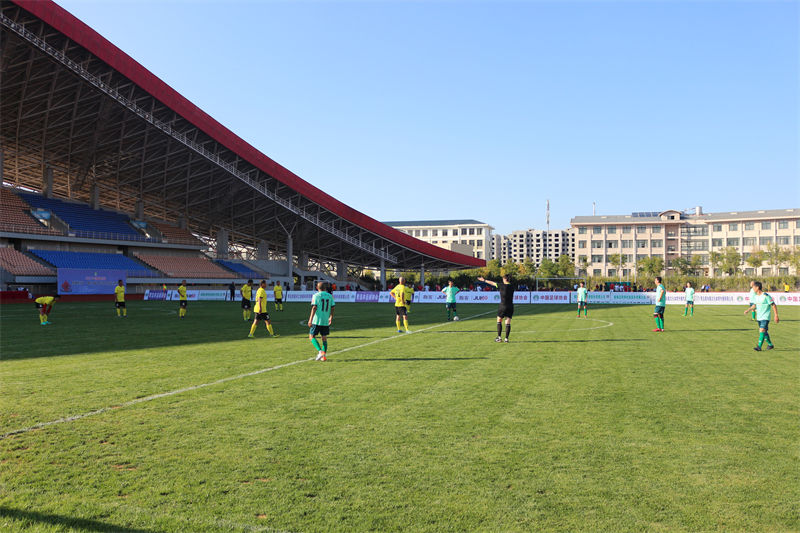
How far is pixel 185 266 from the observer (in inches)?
2379

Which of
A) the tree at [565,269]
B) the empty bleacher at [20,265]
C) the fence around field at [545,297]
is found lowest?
the fence around field at [545,297]

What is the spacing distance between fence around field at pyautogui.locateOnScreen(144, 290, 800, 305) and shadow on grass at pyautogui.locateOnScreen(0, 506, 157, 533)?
41.1 m

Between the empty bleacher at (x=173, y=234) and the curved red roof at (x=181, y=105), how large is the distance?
18837 millimetres

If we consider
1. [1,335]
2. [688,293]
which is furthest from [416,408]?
[688,293]

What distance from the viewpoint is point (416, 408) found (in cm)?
781

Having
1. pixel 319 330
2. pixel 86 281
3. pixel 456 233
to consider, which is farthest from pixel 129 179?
pixel 456 233

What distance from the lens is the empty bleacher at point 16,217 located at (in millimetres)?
48219

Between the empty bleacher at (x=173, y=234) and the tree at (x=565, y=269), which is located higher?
A: the empty bleacher at (x=173, y=234)

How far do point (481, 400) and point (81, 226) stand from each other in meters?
57.9

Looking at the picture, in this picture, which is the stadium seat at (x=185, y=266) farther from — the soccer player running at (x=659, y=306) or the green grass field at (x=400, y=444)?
the soccer player running at (x=659, y=306)

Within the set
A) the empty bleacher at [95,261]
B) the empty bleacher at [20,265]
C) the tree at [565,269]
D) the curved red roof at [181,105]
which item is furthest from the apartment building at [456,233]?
the empty bleacher at [20,265]

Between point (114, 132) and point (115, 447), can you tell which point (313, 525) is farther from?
point (114, 132)

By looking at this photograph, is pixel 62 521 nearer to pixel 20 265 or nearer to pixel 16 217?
pixel 20 265

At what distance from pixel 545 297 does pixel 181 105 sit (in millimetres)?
35134
